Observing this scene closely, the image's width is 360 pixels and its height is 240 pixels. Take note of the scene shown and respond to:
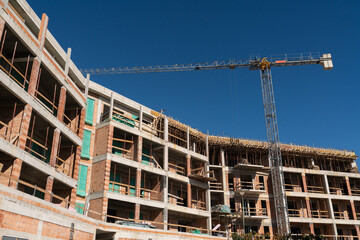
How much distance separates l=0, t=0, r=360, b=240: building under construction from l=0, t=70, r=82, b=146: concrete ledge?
96mm

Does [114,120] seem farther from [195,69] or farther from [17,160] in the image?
[195,69]

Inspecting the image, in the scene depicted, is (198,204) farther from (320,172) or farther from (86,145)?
(320,172)

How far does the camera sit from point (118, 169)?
120 feet

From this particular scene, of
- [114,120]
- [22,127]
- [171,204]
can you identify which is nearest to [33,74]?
[22,127]

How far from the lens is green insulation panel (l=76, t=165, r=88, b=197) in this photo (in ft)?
106

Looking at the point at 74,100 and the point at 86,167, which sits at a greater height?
the point at 74,100

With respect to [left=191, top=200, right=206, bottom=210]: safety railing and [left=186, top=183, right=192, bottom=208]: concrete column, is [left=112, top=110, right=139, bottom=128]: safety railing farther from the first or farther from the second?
[left=191, top=200, right=206, bottom=210]: safety railing

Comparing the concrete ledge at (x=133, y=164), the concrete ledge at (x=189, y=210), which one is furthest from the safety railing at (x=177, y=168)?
the concrete ledge at (x=189, y=210)

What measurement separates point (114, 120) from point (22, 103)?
13141 mm

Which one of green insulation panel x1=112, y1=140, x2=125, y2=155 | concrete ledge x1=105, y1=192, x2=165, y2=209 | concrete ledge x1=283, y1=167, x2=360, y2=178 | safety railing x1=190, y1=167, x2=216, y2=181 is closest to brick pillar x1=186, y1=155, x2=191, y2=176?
safety railing x1=190, y1=167, x2=216, y2=181

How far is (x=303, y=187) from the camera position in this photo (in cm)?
5116

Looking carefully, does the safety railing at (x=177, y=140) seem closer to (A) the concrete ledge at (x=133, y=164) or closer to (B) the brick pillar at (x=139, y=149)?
(A) the concrete ledge at (x=133, y=164)

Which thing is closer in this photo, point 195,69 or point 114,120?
point 114,120

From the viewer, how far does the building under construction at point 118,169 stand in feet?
70.7
